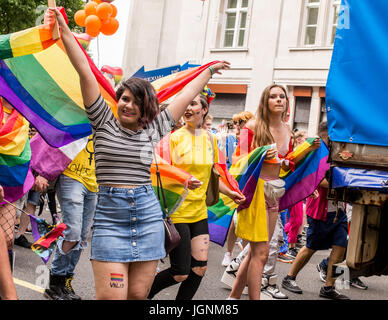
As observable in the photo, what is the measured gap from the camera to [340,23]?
142 inches

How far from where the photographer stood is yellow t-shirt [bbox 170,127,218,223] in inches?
170

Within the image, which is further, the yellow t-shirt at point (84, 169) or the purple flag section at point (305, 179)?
the purple flag section at point (305, 179)

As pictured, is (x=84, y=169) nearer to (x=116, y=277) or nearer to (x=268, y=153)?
(x=268, y=153)

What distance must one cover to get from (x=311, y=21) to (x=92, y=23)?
15217 mm

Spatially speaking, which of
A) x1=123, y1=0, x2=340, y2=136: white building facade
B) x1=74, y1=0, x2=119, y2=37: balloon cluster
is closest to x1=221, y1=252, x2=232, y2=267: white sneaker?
x1=74, y1=0, x2=119, y2=37: balloon cluster

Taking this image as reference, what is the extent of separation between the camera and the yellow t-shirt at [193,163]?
4.31 meters

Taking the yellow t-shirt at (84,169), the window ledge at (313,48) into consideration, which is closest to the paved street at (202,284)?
the yellow t-shirt at (84,169)

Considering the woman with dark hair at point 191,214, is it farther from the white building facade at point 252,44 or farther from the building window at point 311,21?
the building window at point 311,21

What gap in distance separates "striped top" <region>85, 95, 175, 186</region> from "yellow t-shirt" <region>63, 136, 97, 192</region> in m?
1.73

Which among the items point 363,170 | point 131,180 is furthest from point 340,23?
point 131,180

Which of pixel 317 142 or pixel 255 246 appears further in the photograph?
pixel 317 142

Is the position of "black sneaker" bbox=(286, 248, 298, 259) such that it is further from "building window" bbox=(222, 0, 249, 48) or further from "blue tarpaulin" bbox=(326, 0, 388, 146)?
"building window" bbox=(222, 0, 249, 48)
